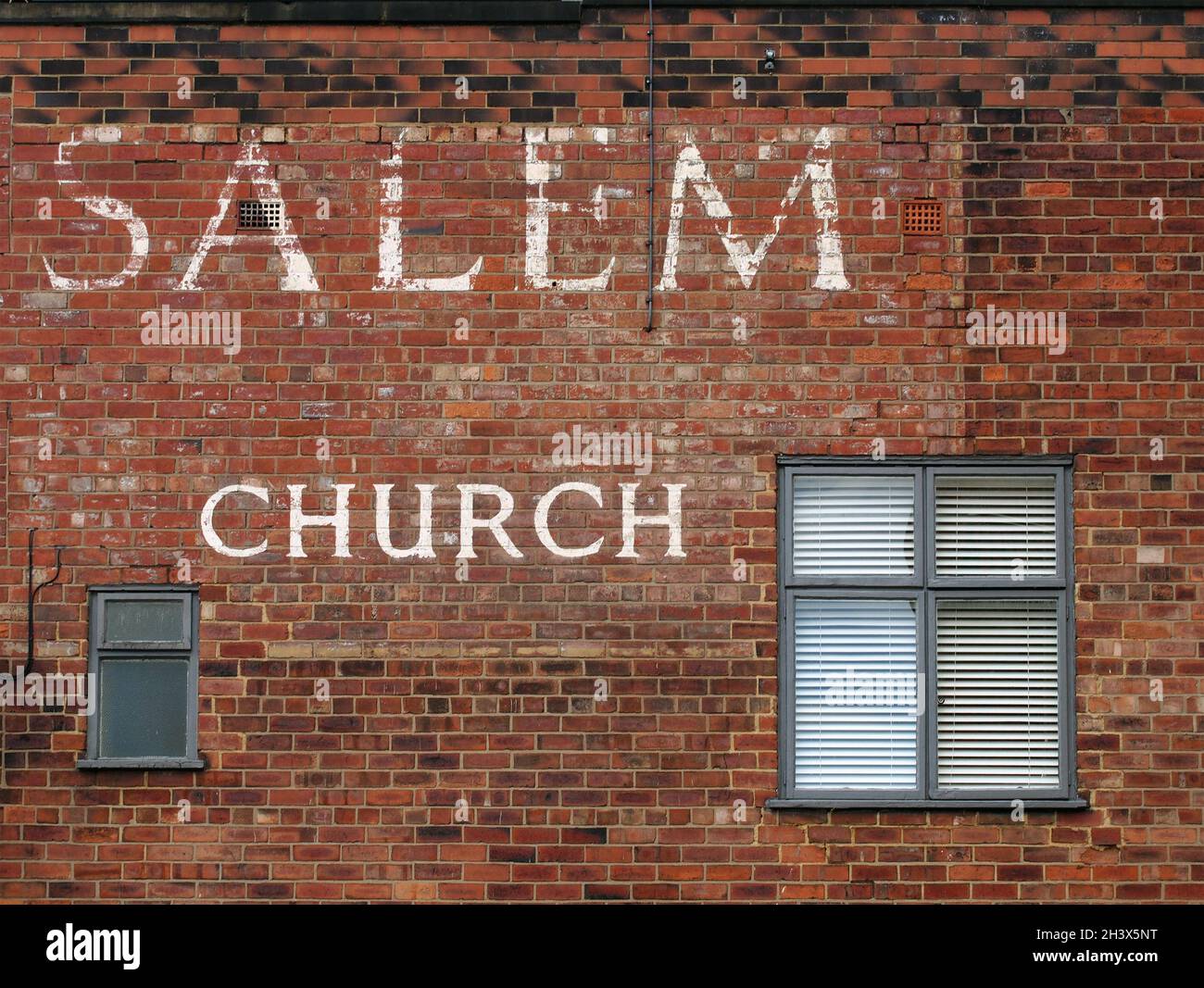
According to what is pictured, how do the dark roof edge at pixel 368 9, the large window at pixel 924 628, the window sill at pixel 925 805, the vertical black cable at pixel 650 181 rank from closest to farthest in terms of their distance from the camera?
1. the window sill at pixel 925 805
2. the large window at pixel 924 628
3. the vertical black cable at pixel 650 181
4. the dark roof edge at pixel 368 9

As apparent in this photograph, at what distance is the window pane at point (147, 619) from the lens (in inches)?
301

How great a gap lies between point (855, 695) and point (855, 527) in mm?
869

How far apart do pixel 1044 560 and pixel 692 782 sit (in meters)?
2.15

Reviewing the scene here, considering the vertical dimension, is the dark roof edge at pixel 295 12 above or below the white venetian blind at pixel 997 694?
above

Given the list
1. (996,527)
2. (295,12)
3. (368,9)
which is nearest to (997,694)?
(996,527)

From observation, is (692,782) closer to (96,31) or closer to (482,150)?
(482,150)

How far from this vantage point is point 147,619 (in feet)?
25.1

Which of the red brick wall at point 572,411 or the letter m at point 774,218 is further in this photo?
the letter m at point 774,218

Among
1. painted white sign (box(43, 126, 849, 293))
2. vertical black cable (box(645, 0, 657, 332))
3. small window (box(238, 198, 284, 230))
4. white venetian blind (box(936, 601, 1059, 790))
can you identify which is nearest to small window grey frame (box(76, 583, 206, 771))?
painted white sign (box(43, 126, 849, 293))

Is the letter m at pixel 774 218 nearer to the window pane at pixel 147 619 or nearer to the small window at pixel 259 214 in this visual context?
the small window at pixel 259 214

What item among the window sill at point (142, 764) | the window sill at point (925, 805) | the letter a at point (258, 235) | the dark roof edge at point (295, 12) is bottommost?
the window sill at point (925, 805)

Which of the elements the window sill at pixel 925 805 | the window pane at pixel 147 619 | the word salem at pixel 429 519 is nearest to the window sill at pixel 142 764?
the window pane at pixel 147 619

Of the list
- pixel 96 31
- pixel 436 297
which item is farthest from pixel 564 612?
pixel 96 31

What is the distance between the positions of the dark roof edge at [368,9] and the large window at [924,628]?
2.43 meters
